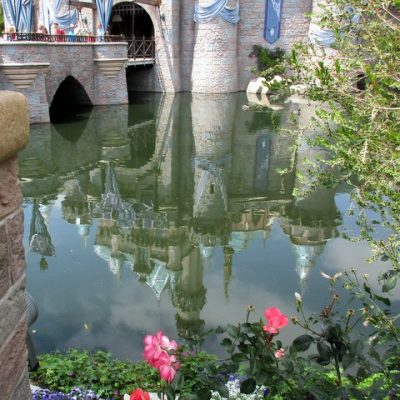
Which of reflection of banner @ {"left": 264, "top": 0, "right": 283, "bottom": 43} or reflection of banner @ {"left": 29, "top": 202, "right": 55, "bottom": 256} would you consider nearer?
reflection of banner @ {"left": 29, "top": 202, "right": 55, "bottom": 256}

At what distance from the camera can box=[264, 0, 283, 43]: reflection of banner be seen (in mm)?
22875

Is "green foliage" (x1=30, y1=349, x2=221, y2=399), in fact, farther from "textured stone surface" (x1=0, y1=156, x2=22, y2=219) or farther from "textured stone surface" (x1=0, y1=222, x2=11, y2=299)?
"textured stone surface" (x1=0, y1=156, x2=22, y2=219)

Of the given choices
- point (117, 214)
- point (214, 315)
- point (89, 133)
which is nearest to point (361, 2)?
point (214, 315)

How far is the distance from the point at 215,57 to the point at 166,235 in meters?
16.2

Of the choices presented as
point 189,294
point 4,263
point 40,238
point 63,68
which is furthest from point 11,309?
point 63,68

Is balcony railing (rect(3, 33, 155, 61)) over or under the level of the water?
over

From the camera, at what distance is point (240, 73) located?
23.7 meters

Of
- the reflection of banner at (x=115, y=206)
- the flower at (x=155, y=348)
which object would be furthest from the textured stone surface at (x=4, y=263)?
the reflection of banner at (x=115, y=206)

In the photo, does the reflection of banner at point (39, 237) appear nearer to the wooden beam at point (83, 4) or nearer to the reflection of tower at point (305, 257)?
the reflection of tower at point (305, 257)

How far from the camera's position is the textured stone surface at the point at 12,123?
135cm

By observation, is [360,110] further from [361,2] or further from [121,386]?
→ [121,386]

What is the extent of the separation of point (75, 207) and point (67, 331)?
4167 mm

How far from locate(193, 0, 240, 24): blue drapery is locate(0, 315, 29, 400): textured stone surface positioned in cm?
2165

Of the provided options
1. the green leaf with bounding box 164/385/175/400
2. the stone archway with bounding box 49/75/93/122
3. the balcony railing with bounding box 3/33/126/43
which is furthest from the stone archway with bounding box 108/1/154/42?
the green leaf with bounding box 164/385/175/400
